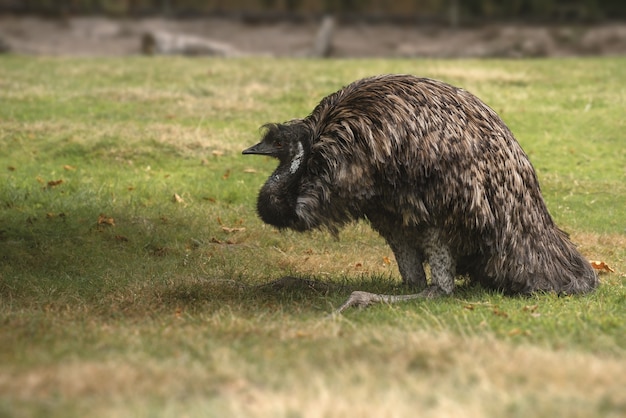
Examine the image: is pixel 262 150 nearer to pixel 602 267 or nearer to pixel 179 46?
pixel 602 267

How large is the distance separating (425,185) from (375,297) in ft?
3.10

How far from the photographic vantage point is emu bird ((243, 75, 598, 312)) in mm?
7555

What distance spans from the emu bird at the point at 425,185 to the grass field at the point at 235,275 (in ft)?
1.12

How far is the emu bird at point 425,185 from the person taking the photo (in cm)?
755

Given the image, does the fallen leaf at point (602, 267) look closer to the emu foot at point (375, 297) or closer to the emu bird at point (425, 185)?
the emu bird at point (425, 185)

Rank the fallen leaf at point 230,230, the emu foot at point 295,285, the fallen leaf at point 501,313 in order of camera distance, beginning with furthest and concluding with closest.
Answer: the fallen leaf at point 230,230
the emu foot at point 295,285
the fallen leaf at point 501,313

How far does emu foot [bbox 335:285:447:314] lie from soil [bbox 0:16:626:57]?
20.6 metres

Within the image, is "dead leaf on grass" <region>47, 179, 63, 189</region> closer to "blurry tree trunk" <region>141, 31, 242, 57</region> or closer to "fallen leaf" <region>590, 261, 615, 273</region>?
"fallen leaf" <region>590, 261, 615, 273</region>

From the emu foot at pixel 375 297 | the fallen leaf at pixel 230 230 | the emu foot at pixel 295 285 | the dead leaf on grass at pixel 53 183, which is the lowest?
the dead leaf on grass at pixel 53 183

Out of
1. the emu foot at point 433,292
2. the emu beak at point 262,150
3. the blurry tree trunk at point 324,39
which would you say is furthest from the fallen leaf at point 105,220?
the blurry tree trunk at point 324,39

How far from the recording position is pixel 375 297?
25.1 ft

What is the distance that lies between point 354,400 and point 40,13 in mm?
27991

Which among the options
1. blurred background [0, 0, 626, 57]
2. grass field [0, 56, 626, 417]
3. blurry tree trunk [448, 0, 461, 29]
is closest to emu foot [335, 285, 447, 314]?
grass field [0, 56, 626, 417]

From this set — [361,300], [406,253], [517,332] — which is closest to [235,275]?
[406,253]
